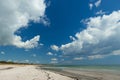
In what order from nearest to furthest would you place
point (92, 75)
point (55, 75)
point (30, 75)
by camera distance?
point (30, 75) → point (55, 75) → point (92, 75)

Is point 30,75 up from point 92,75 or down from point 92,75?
down

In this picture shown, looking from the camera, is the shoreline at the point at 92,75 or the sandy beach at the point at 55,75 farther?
the shoreline at the point at 92,75

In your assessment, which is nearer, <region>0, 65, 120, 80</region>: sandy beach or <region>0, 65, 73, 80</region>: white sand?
<region>0, 65, 73, 80</region>: white sand

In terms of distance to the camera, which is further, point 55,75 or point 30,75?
point 55,75

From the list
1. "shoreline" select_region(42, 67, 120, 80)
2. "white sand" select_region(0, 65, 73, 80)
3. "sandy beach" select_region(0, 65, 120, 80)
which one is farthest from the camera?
"shoreline" select_region(42, 67, 120, 80)

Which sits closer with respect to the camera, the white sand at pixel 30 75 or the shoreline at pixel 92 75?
the white sand at pixel 30 75

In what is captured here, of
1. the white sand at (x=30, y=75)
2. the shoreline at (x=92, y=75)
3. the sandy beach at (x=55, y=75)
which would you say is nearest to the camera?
the white sand at (x=30, y=75)

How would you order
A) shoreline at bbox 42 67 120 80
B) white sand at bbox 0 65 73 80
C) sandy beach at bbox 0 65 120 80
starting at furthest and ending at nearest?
shoreline at bbox 42 67 120 80, sandy beach at bbox 0 65 120 80, white sand at bbox 0 65 73 80

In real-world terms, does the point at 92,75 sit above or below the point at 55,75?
above

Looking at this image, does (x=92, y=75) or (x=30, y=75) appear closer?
(x=30, y=75)

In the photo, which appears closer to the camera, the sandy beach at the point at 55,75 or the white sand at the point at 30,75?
the white sand at the point at 30,75

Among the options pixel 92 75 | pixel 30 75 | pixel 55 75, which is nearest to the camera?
pixel 30 75

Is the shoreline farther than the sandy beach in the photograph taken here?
Yes

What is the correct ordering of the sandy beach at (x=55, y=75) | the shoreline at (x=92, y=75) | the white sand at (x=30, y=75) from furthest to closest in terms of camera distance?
the shoreline at (x=92, y=75)
the sandy beach at (x=55, y=75)
the white sand at (x=30, y=75)
